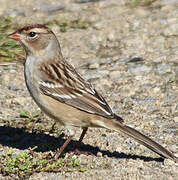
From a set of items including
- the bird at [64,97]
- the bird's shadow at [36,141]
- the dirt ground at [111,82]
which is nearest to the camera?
the dirt ground at [111,82]

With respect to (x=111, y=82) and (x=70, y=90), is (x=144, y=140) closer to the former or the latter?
(x=70, y=90)

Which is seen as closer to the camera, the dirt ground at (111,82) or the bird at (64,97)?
the dirt ground at (111,82)

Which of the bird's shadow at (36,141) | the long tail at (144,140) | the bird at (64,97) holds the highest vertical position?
the bird at (64,97)

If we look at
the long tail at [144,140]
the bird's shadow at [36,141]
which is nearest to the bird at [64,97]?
the long tail at [144,140]

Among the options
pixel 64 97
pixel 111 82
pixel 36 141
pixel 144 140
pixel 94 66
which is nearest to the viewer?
pixel 144 140

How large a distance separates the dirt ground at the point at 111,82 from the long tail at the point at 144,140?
116 millimetres

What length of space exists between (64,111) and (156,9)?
5.72m

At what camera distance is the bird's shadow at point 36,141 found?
22.1 feet

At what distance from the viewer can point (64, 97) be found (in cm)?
648

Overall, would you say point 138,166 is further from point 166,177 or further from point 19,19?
point 19,19

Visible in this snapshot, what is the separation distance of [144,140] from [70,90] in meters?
1.13

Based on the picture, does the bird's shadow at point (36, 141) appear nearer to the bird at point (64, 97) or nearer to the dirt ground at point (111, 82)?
the dirt ground at point (111, 82)

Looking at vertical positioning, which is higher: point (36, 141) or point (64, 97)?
point (64, 97)

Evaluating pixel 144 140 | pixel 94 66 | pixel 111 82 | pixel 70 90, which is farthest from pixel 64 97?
pixel 94 66
